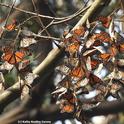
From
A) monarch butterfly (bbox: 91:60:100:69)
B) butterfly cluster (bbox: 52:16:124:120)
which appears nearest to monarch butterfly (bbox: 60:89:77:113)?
butterfly cluster (bbox: 52:16:124:120)

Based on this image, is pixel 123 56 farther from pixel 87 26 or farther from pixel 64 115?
pixel 64 115

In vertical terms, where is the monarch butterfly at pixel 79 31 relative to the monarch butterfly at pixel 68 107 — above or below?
above

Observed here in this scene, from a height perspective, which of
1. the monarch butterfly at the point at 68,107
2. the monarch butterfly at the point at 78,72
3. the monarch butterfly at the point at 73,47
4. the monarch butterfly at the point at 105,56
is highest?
the monarch butterfly at the point at 73,47

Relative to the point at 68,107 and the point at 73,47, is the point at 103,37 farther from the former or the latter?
the point at 68,107

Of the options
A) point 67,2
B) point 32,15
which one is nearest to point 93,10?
point 32,15

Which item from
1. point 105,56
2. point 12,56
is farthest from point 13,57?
point 105,56

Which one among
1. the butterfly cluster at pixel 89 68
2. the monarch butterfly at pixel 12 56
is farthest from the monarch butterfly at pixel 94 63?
the monarch butterfly at pixel 12 56

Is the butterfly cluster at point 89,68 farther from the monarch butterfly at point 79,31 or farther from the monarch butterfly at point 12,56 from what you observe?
the monarch butterfly at point 12,56
